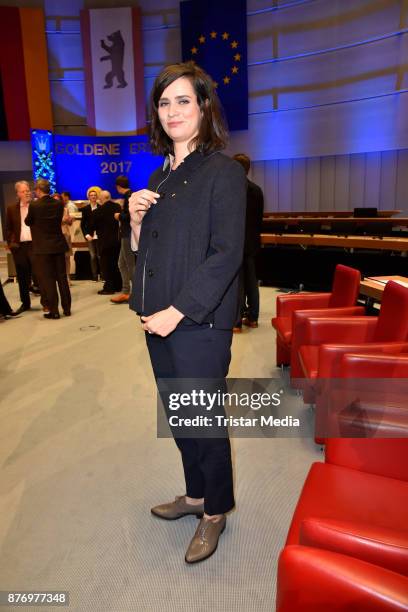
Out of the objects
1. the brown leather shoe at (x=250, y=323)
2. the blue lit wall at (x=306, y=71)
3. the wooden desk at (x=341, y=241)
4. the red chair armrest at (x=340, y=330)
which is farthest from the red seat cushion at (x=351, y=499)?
the blue lit wall at (x=306, y=71)

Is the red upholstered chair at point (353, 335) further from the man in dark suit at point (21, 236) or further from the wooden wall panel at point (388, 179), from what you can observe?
the wooden wall panel at point (388, 179)

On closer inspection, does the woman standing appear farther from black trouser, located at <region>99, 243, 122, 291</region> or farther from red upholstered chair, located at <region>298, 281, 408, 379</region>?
black trouser, located at <region>99, 243, 122, 291</region>

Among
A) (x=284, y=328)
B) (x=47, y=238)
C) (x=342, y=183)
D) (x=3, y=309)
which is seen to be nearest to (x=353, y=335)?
(x=284, y=328)

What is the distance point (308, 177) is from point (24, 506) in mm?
10059

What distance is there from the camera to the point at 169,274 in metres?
1.39

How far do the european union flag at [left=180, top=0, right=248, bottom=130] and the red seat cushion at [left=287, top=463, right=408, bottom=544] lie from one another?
9.89 metres

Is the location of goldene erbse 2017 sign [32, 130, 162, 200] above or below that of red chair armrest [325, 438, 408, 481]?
above

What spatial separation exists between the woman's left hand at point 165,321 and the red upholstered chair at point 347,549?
2.01 ft

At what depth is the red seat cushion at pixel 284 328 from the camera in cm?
319

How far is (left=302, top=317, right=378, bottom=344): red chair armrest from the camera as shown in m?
2.71

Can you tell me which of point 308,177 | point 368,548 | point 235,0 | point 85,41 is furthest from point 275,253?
point 85,41

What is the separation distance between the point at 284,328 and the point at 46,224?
302 centimetres

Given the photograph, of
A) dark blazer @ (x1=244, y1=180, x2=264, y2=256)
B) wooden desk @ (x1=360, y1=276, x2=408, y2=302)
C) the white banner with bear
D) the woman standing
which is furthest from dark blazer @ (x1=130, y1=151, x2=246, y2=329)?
the white banner with bear

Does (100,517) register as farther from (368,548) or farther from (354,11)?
(354,11)
